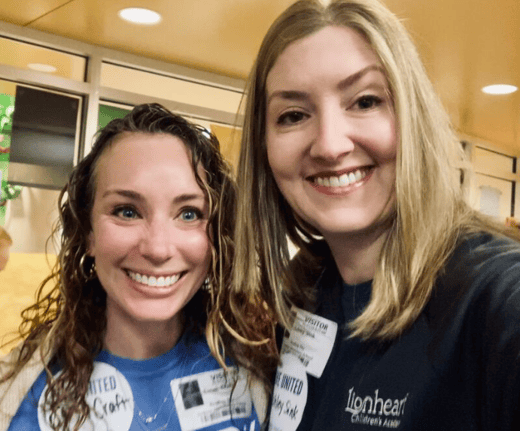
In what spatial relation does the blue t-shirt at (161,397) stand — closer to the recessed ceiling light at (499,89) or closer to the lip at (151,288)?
the lip at (151,288)

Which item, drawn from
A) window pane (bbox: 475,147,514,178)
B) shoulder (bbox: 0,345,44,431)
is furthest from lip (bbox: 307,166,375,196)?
window pane (bbox: 475,147,514,178)

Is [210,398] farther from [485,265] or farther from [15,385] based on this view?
[485,265]

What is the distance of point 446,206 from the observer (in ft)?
3.42

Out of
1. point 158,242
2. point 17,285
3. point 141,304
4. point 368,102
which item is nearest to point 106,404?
point 141,304

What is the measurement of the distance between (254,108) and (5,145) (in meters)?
2.82

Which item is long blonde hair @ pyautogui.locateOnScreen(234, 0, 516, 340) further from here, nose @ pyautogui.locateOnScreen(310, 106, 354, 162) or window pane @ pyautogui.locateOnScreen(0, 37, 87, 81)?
window pane @ pyautogui.locateOnScreen(0, 37, 87, 81)

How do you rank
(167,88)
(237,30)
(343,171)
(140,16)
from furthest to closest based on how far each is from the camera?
(167,88), (237,30), (140,16), (343,171)

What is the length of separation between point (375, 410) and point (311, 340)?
0.28 meters

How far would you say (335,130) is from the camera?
1076 millimetres

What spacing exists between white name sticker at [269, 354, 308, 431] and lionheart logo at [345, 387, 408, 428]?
0.64ft

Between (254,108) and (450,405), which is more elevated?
(254,108)

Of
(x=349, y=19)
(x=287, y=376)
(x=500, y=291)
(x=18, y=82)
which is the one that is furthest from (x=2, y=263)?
(x=500, y=291)

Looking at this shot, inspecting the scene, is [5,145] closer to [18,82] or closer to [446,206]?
[18,82]

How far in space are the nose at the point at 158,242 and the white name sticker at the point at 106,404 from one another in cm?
29
